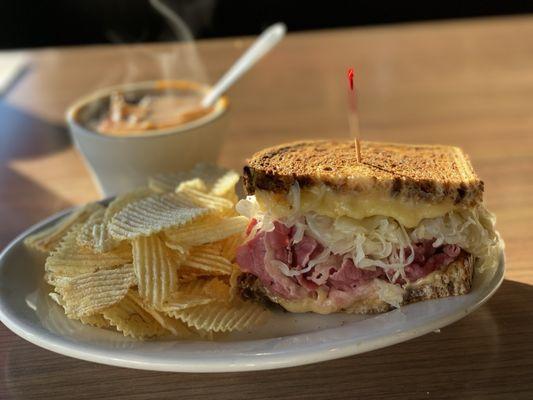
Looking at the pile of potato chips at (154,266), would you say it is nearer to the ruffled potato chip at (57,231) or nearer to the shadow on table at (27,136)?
the ruffled potato chip at (57,231)

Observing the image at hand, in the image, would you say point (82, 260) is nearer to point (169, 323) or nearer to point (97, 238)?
point (97, 238)

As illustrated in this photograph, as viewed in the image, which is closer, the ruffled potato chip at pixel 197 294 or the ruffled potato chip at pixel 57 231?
the ruffled potato chip at pixel 197 294

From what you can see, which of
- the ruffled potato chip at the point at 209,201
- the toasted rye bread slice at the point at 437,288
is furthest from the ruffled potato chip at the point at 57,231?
the toasted rye bread slice at the point at 437,288

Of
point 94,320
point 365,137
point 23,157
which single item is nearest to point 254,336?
point 94,320

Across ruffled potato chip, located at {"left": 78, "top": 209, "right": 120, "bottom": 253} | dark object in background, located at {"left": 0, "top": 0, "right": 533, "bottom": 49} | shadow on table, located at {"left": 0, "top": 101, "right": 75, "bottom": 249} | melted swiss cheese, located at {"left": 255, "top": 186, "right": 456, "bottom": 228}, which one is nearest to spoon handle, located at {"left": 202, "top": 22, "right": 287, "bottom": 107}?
shadow on table, located at {"left": 0, "top": 101, "right": 75, "bottom": 249}

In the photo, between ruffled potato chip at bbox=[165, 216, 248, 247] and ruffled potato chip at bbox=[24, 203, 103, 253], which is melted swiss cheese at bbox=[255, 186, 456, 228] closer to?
ruffled potato chip at bbox=[165, 216, 248, 247]

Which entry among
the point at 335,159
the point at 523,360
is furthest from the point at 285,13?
the point at 523,360
